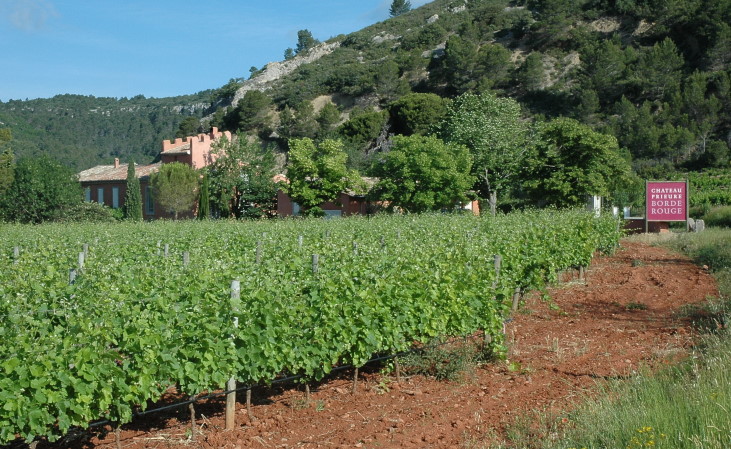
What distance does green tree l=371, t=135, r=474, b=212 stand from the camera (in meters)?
38.0

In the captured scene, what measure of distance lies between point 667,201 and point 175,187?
106 ft

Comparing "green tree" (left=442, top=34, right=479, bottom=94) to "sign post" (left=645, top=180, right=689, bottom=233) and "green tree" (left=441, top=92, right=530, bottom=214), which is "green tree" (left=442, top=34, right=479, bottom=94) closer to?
"green tree" (left=441, top=92, right=530, bottom=214)

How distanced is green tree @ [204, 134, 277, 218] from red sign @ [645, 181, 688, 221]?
27.5 meters

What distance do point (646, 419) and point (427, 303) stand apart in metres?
2.99

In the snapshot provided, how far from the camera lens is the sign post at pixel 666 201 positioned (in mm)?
29000

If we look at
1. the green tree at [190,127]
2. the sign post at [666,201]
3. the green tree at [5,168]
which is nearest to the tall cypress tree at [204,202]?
the green tree at [5,168]

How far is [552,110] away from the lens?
65938 mm

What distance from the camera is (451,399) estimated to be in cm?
702

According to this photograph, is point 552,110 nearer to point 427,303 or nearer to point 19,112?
point 427,303

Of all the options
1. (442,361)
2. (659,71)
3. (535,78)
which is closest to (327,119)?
(535,78)

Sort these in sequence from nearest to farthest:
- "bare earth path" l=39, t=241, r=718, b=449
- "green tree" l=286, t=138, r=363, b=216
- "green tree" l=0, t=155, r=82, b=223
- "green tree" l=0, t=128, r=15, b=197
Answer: "bare earth path" l=39, t=241, r=718, b=449
"green tree" l=286, t=138, r=363, b=216
"green tree" l=0, t=155, r=82, b=223
"green tree" l=0, t=128, r=15, b=197

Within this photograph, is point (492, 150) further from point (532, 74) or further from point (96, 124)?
point (96, 124)

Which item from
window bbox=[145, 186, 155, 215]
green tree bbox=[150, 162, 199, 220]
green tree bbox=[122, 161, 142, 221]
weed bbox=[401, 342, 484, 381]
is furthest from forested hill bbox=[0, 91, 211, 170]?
weed bbox=[401, 342, 484, 381]

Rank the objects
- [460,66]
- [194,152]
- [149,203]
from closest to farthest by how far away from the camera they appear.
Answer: [149,203] → [194,152] → [460,66]
